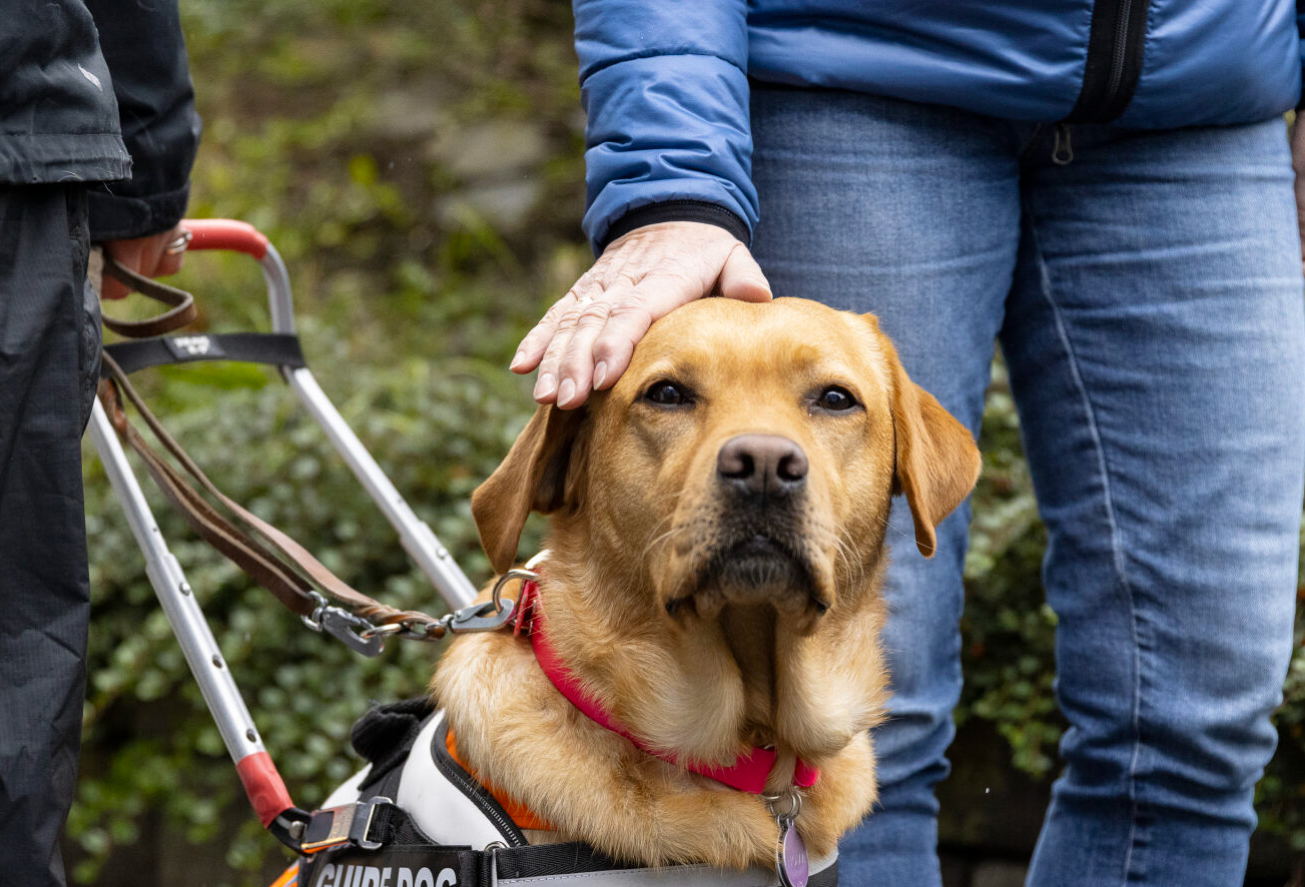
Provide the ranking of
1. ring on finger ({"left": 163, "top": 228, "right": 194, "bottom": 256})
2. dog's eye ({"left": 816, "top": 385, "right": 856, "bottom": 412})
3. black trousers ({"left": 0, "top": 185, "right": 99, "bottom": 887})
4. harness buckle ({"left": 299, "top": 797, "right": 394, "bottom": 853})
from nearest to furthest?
black trousers ({"left": 0, "top": 185, "right": 99, "bottom": 887}), harness buckle ({"left": 299, "top": 797, "right": 394, "bottom": 853}), dog's eye ({"left": 816, "top": 385, "right": 856, "bottom": 412}), ring on finger ({"left": 163, "top": 228, "right": 194, "bottom": 256})

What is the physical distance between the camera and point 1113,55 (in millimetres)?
2035

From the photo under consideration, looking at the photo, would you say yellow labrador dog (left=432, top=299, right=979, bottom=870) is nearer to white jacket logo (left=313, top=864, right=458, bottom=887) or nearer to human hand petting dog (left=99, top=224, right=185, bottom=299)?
white jacket logo (left=313, top=864, right=458, bottom=887)

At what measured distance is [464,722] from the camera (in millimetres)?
1916

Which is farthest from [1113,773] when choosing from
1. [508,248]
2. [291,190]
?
[291,190]

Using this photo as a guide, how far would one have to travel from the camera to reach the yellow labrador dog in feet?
5.99

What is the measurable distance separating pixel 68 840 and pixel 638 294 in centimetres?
313

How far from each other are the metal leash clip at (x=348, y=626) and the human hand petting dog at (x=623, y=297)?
23.1 inches

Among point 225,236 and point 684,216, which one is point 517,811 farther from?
point 225,236

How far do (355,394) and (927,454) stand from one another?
2855mm

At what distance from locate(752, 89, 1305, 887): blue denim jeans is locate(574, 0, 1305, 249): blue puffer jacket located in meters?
0.08

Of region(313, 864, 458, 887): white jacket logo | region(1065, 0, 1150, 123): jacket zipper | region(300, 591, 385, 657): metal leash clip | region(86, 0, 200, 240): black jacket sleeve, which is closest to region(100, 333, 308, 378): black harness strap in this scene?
region(86, 0, 200, 240): black jacket sleeve

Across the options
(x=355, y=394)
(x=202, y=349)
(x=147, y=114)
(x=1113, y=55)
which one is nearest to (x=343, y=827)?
(x=202, y=349)

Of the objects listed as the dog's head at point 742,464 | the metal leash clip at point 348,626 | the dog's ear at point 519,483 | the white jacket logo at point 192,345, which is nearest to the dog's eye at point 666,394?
the dog's head at point 742,464

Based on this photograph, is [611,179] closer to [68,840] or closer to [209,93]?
[68,840]
